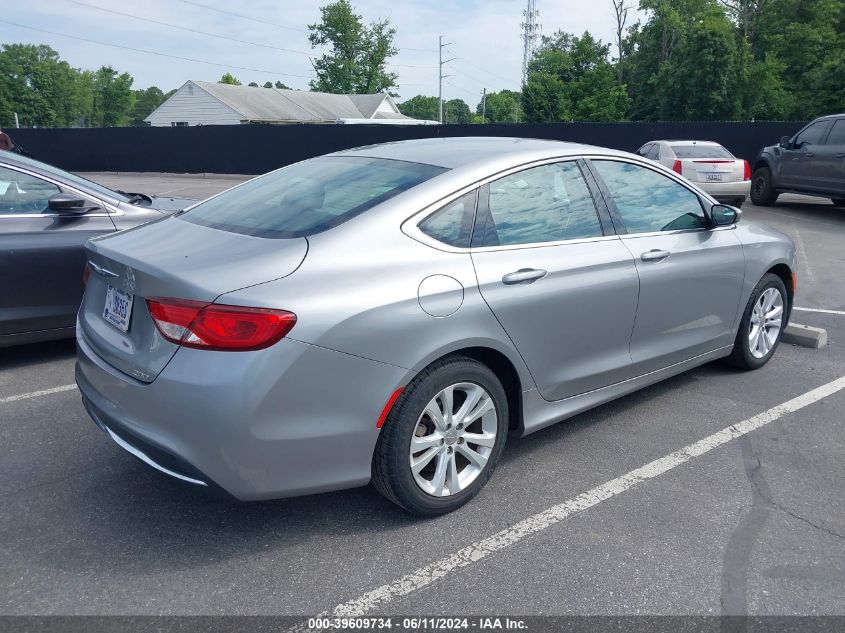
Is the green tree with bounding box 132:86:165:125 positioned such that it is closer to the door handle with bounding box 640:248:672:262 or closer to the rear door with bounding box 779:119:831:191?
the rear door with bounding box 779:119:831:191

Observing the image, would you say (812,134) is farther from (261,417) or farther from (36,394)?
(261,417)

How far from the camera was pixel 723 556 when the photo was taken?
2928mm

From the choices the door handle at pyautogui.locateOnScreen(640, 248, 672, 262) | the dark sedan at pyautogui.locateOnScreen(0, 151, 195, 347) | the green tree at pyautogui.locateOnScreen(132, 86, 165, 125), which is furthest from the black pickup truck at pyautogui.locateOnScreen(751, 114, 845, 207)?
the green tree at pyautogui.locateOnScreen(132, 86, 165, 125)

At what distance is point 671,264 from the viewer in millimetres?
4113

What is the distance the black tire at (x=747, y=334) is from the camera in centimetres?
488

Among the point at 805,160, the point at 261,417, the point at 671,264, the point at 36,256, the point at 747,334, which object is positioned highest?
the point at 805,160

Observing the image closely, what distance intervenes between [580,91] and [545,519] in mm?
56776

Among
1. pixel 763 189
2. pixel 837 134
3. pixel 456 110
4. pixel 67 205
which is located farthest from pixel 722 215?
pixel 456 110

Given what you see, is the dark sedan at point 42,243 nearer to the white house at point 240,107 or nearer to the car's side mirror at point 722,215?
the car's side mirror at point 722,215

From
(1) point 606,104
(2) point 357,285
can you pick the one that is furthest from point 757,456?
(1) point 606,104

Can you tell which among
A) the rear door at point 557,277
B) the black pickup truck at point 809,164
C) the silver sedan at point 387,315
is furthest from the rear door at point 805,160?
the rear door at point 557,277

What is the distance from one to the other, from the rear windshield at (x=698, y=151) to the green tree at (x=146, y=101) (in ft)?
467

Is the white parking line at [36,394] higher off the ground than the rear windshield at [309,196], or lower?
lower

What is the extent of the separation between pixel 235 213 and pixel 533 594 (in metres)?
2.15
